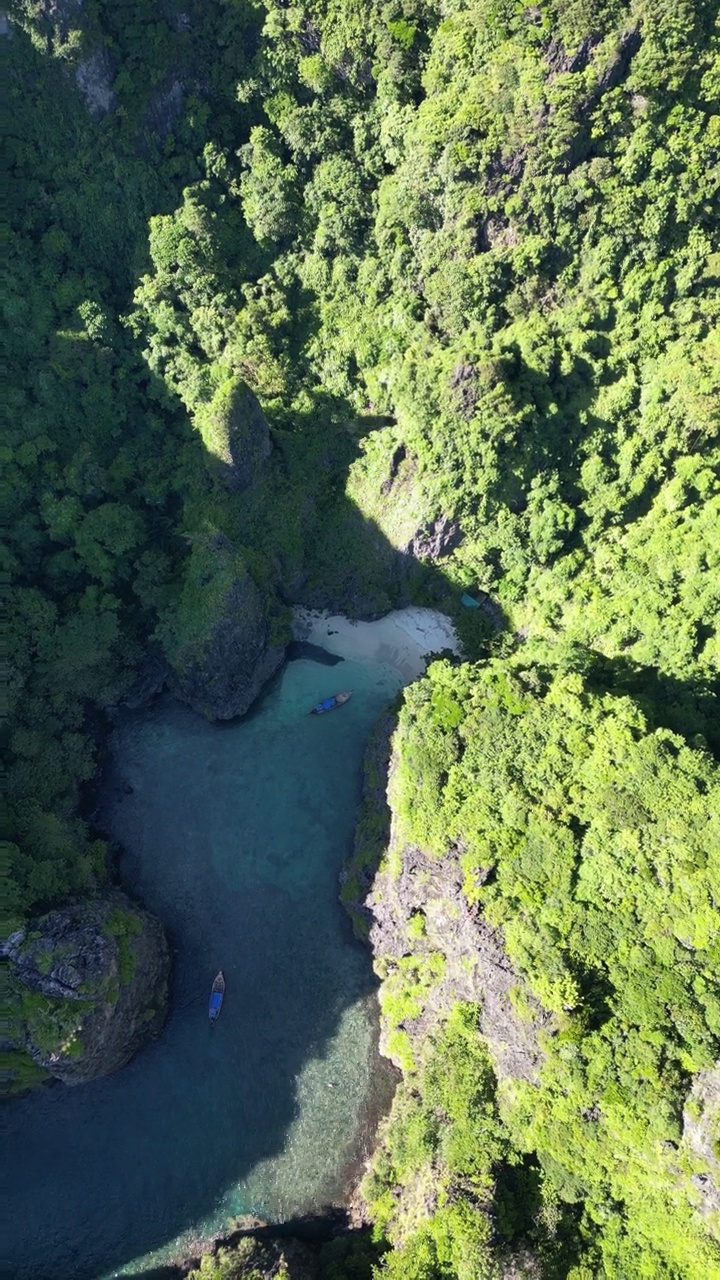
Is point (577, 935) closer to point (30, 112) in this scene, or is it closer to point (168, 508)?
point (168, 508)

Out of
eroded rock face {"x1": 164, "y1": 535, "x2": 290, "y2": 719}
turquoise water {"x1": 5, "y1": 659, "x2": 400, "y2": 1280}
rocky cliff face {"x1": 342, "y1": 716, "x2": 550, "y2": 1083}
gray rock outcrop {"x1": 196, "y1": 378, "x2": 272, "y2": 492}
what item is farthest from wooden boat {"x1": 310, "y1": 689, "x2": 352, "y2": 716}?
gray rock outcrop {"x1": 196, "y1": 378, "x2": 272, "y2": 492}

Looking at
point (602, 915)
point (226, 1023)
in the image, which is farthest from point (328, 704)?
point (602, 915)

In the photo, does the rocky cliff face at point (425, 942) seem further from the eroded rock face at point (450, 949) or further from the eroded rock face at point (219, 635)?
the eroded rock face at point (219, 635)

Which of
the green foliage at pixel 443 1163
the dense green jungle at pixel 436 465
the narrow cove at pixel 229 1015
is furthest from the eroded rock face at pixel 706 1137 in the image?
the narrow cove at pixel 229 1015

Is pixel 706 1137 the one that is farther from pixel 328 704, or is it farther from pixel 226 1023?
pixel 328 704

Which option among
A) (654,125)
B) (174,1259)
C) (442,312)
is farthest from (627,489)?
(174,1259)

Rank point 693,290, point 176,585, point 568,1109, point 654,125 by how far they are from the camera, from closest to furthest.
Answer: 1. point 568,1109
2. point 654,125
3. point 693,290
4. point 176,585
